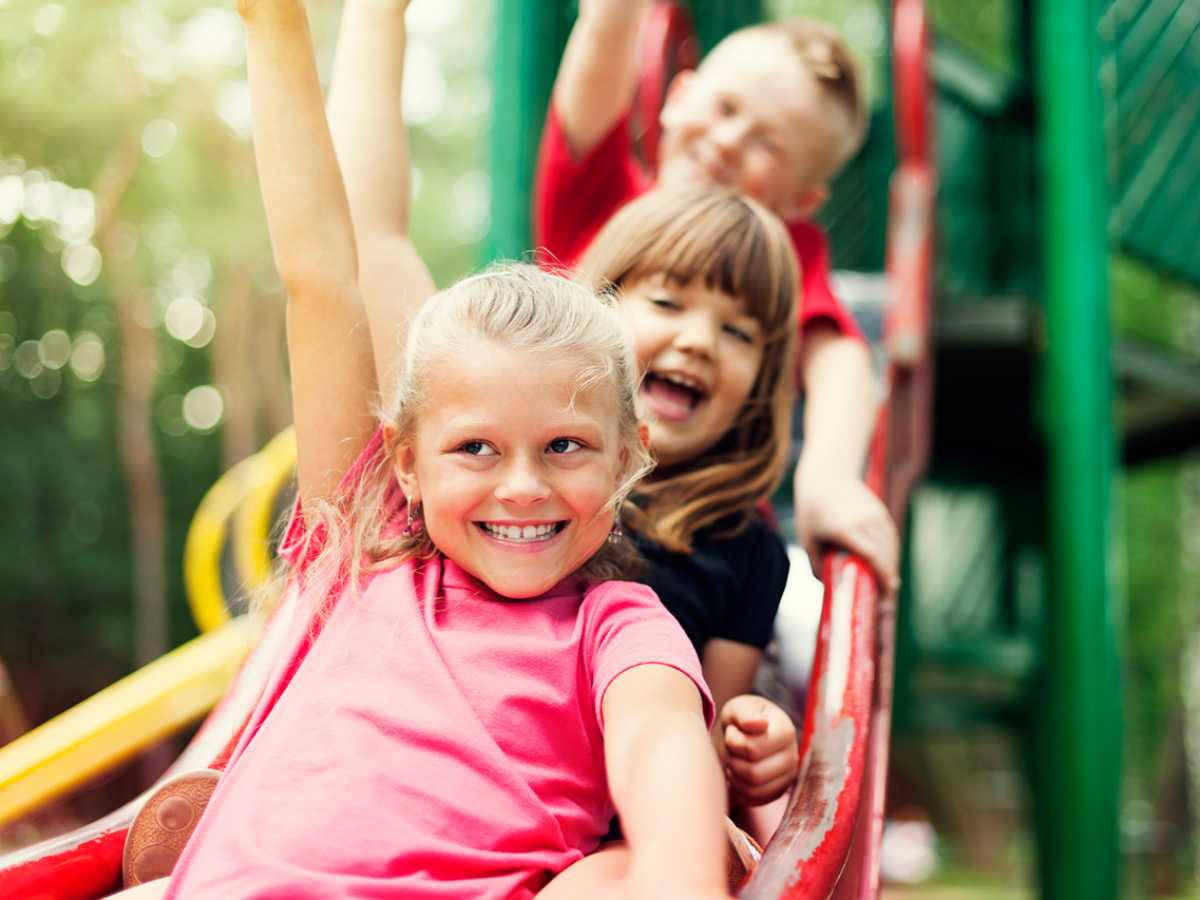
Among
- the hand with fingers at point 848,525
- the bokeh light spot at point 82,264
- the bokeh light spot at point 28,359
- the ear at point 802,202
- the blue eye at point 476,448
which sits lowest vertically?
the bokeh light spot at point 28,359

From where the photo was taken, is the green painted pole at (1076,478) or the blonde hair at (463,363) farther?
the green painted pole at (1076,478)

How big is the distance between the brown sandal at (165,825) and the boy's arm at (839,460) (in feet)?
2.72

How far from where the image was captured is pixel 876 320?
11.6 feet

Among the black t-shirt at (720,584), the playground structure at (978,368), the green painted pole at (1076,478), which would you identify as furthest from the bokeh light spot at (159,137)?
the black t-shirt at (720,584)

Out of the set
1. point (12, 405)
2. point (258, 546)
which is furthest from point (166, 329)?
point (258, 546)

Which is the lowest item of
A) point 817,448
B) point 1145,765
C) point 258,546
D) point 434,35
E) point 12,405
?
point 1145,765

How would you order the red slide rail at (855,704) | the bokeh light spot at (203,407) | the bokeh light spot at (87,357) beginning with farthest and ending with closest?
the bokeh light spot at (203,407)
the bokeh light spot at (87,357)
the red slide rail at (855,704)

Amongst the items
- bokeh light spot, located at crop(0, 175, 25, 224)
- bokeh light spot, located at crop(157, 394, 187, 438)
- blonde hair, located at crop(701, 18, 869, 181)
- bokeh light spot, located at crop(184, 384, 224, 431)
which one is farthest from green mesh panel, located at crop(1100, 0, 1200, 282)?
bokeh light spot, located at crop(157, 394, 187, 438)

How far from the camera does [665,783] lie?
3.21 feet

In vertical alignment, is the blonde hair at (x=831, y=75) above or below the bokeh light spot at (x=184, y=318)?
above

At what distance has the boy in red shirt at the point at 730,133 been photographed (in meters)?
2.22

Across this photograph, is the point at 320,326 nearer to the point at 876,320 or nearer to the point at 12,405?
the point at 876,320

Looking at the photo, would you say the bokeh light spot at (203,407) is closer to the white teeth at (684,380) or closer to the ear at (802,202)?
the ear at (802,202)

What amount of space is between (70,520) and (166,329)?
2.63 m
